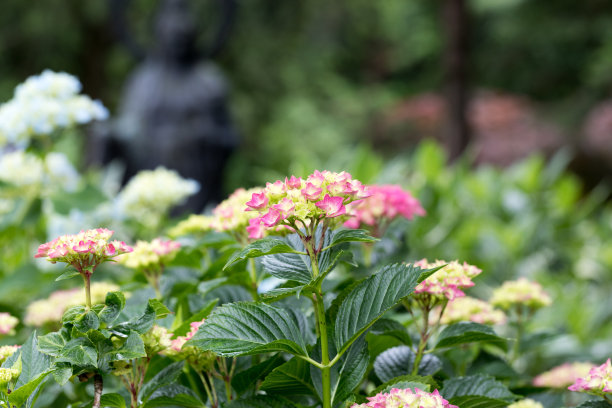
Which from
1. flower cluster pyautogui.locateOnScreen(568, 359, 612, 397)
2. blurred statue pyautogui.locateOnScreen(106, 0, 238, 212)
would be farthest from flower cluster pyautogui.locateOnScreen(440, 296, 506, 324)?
blurred statue pyautogui.locateOnScreen(106, 0, 238, 212)

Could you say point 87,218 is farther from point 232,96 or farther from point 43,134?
point 232,96

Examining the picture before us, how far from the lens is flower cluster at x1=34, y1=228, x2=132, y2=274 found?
771 millimetres

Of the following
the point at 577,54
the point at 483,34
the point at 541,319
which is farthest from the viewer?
the point at 483,34

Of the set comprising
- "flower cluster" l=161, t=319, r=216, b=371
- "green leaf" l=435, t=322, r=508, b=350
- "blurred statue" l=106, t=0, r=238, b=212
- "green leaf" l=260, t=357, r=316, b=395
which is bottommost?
"green leaf" l=260, t=357, r=316, b=395

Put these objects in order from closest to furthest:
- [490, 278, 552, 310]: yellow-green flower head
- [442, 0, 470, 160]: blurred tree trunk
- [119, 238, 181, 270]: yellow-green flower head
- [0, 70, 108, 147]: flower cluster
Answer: [119, 238, 181, 270]: yellow-green flower head
[490, 278, 552, 310]: yellow-green flower head
[0, 70, 108, 147]: flower cluster
[442, 0, 470, 160]: blurred tree trunk

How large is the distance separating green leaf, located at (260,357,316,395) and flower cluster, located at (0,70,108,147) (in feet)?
3.53

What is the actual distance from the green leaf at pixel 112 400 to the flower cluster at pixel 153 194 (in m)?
1.13

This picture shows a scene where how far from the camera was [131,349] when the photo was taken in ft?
2.54

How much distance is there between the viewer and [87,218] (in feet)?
6.81

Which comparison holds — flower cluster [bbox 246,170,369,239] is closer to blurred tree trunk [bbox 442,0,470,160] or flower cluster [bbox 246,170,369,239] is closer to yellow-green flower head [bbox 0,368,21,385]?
yellow-green flower head [bbox 0,368,21,385]

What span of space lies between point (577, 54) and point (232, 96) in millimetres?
8046

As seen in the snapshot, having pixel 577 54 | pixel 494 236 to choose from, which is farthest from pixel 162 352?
pixel 577 54

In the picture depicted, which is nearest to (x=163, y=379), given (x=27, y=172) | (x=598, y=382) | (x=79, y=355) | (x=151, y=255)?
(x=79, y=355)

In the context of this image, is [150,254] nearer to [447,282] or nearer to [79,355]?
[79,355]
